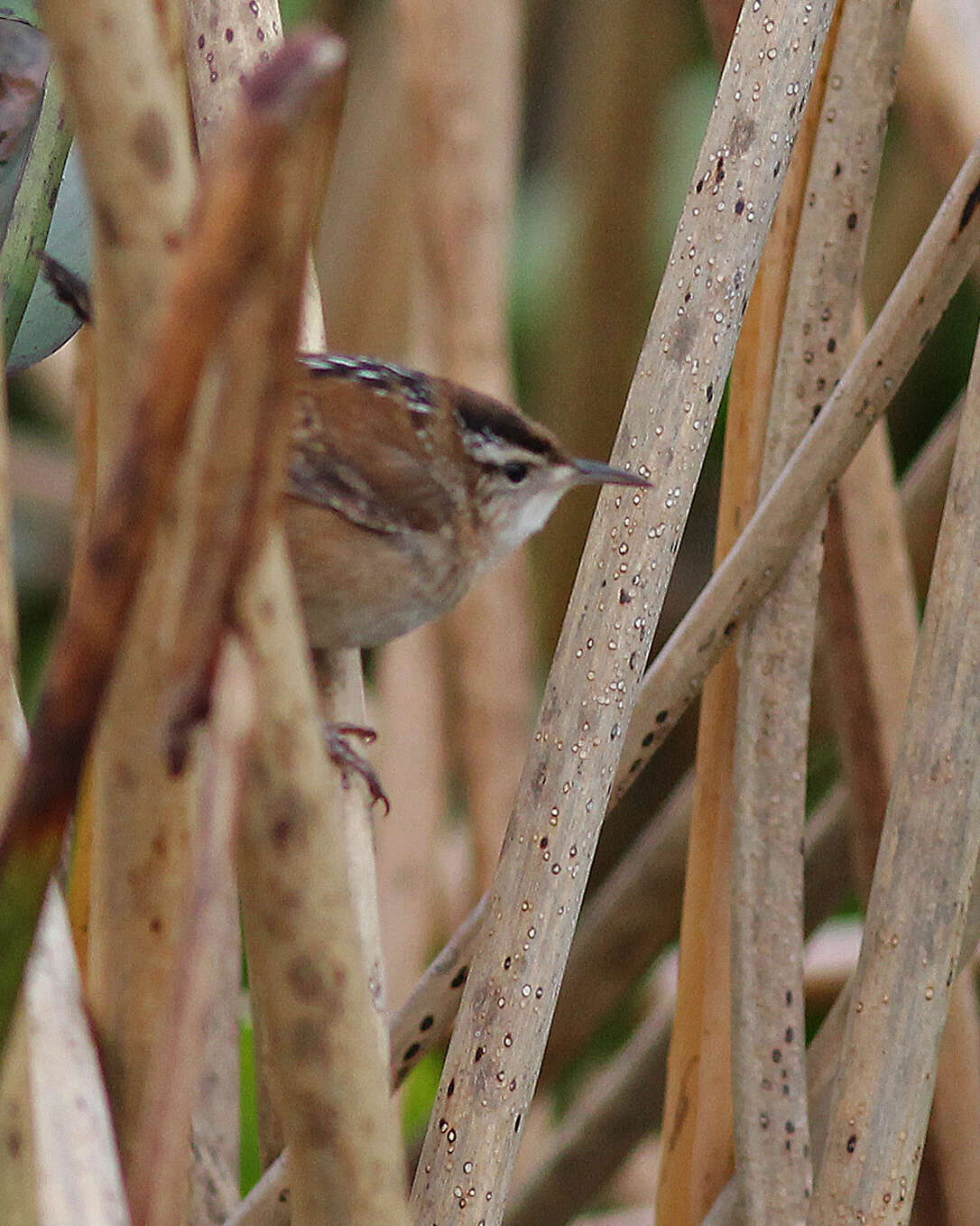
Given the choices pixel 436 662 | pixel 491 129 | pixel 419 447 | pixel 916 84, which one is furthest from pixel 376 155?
pixel 916 84

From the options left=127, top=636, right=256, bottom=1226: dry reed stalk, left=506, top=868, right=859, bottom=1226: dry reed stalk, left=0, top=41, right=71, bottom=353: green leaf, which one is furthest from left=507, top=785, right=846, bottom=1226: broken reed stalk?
left=127, top=636, right=256, bottom=1226: dry reed stalk

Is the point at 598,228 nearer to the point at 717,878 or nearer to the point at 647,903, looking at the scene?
the point at 647,903

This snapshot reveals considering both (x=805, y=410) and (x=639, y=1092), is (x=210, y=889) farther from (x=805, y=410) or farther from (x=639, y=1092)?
(x=639, y=1092)

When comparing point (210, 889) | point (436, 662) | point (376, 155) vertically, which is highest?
point (376, 155)

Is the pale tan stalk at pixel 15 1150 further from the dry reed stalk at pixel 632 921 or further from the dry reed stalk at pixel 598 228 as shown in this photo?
the dry reed stalk at pixel 598 228

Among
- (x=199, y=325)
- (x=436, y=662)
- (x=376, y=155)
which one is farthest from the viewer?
(x=376, y=155)

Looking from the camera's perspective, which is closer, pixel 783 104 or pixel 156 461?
pixel 156 461
